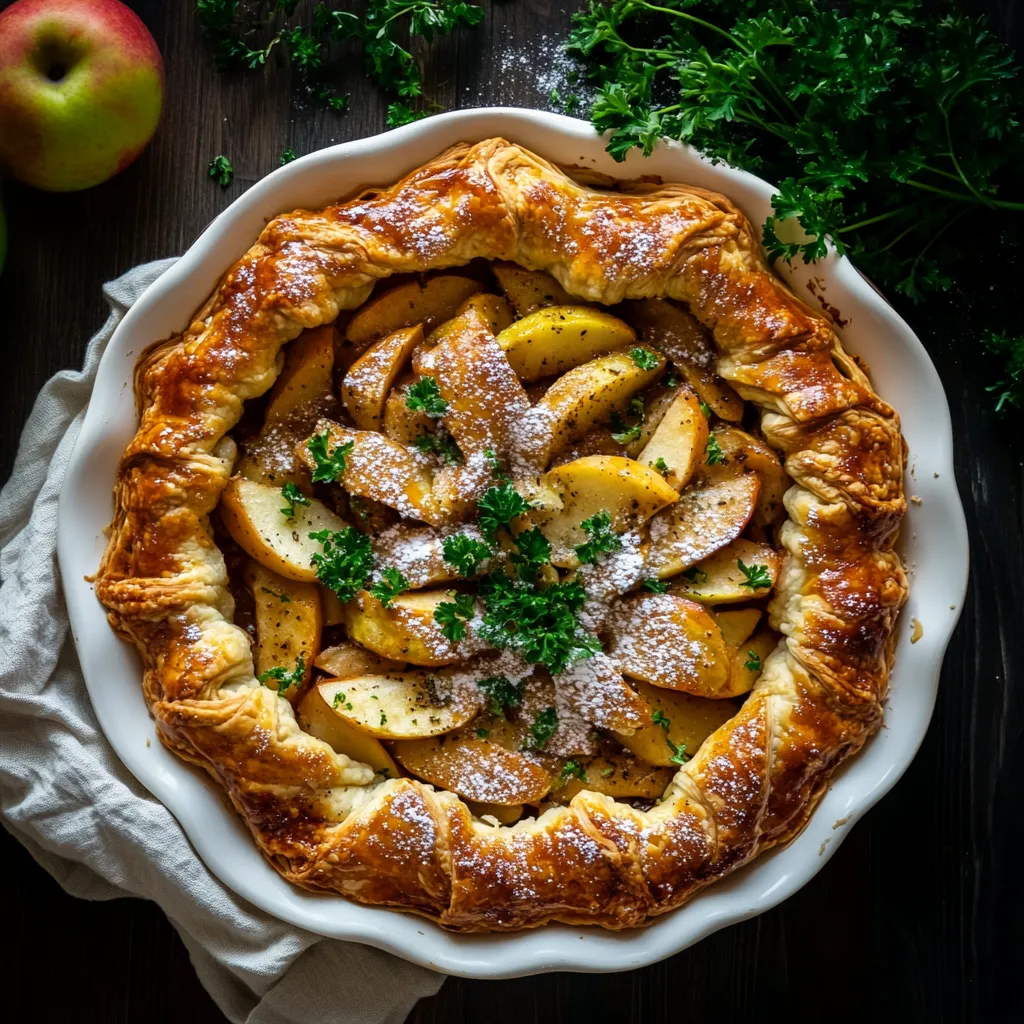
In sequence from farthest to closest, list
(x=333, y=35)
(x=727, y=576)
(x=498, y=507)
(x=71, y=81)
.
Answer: (x=333, y=35)
(x=71, y=81)
(x=727, y=576)
(x=498, y=507)

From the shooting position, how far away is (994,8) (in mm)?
2918

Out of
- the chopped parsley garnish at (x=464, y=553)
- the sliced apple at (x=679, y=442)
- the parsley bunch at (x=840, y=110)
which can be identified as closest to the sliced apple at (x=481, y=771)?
the chopped parsley garnish at (x=464, y=553)

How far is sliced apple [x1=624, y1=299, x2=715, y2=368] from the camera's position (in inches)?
104

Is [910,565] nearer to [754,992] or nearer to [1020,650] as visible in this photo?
[1020,650]

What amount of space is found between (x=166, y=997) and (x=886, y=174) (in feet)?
10.1

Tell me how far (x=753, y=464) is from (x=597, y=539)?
46cm

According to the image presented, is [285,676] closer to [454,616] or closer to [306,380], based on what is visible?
[454,616]

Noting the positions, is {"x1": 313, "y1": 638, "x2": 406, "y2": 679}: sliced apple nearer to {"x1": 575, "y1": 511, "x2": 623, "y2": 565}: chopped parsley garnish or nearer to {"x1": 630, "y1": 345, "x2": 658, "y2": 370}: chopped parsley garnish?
{"x1": 575, "y1": 511, "x2": 623, "y2": 565}: chopped parsley garnish

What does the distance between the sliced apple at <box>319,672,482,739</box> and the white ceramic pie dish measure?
46 centimetres

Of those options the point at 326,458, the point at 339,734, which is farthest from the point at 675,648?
the point at 326,458

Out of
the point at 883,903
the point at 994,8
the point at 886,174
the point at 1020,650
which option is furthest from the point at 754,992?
the point at 994,8

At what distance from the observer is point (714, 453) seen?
254 cm

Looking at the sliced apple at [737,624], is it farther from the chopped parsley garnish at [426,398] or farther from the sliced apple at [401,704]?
the chopped parsley garnish at [426,398]

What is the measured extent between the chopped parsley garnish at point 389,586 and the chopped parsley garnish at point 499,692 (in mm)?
306
